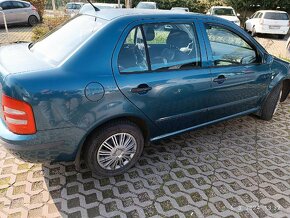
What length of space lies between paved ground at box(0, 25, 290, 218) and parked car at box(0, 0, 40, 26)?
39.9 ft

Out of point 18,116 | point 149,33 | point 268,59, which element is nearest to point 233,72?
point 268,59

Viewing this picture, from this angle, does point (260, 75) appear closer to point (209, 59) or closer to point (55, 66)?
point (209, 59)

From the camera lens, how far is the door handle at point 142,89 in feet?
8.77

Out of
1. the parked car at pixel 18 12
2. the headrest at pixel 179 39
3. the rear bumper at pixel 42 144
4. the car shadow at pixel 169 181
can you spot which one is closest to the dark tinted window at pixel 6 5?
the parked car at pixel 18 12

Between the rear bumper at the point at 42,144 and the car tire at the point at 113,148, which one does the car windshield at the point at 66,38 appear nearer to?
the rear bumper at the point at 42,144

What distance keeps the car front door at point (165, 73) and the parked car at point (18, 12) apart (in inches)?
493

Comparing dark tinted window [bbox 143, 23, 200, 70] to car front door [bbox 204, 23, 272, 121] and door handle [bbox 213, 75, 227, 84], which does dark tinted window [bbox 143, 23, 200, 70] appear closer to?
car front door [bbox 204, 23, 272, 121]

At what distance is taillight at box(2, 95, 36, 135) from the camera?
2.24m

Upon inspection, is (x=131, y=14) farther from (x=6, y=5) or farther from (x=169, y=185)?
(x=6, y=5)

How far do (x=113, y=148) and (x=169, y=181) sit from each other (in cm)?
74

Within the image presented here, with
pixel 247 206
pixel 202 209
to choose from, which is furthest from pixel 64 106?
pixel 247 206

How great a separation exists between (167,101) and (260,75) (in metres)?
1.67

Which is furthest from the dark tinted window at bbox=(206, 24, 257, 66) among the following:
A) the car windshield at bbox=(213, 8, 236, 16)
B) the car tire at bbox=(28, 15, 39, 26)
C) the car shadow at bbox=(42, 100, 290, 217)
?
the car windshield at bbox=(213, 8, 236, 16)

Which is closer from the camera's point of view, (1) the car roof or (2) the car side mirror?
(1) the car roof
